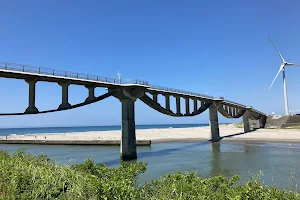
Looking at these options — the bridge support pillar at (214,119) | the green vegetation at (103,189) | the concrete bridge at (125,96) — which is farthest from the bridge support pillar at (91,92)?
the bridge support pillar at (214,119)

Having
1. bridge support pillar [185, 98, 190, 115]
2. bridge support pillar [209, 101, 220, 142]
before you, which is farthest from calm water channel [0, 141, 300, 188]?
bridge support pillar [209, 101, 220, 142]

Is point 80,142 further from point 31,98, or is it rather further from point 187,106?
point 31,98

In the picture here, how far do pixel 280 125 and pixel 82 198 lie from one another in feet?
370

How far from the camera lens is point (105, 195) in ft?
22.4

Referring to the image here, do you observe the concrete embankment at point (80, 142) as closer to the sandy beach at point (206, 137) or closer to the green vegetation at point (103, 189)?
the sandy beach at point (206, 137)

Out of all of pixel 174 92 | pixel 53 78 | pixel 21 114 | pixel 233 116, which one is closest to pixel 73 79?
pixel 53 78

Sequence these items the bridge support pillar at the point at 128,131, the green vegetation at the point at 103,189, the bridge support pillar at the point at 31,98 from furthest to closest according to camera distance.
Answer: the bridge support pillar at the point at 128,131, the bridge support pillar at the point at 31,98, the green vegetation at the point at 103,189

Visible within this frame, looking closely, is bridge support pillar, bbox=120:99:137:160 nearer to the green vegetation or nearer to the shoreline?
the shoreline

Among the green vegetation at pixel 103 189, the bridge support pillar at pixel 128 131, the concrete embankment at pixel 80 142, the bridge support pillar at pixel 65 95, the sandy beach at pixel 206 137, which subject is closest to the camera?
the green vegetation at pixel 103 189

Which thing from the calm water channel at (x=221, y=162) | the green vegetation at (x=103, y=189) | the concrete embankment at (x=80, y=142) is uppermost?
the green vegetation at (x=103, y=189)

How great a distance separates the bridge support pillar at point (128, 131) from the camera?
1617 inches

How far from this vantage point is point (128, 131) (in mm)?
41406

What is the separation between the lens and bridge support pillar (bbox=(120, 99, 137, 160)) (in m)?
41.1

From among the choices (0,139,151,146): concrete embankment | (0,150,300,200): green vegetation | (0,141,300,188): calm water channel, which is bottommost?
(0,141,300,188): calm water channel
